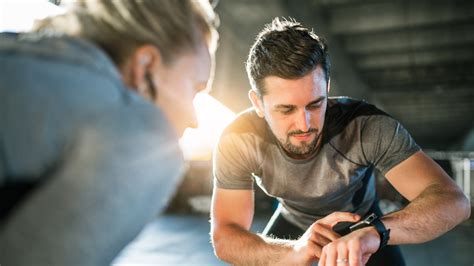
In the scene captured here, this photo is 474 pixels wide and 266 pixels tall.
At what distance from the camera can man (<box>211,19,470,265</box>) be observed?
5.71 ft

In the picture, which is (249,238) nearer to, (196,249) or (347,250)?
(347,250)

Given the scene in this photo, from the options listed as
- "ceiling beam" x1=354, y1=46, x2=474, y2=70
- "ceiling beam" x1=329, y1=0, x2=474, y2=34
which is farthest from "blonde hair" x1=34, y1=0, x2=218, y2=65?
"ceiling beam" x1=354, y1=46, x2=474, y2=70

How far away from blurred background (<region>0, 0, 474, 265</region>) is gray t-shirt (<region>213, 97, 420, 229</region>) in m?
1.13

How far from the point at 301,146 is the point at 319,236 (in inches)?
22.1

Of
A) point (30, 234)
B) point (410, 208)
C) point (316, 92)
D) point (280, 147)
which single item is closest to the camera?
point (30, 234)

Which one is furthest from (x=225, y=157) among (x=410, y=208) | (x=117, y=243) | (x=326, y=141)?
(x=117, y=243)

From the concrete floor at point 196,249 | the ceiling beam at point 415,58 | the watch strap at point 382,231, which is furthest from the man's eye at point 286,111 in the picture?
the ceiling beam at point 415,58

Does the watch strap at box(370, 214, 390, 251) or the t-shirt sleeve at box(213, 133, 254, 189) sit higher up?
the t-shirt sleeve at box(213, 133, 254, 189)

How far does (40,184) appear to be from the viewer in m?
0.56

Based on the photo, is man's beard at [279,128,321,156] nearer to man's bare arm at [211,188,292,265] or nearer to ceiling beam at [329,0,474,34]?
man's bare arm at [211,188,292,265]

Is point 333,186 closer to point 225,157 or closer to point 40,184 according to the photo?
point 225,157

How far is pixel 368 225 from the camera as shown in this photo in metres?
1.48

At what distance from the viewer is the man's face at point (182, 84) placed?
A: 826 mm

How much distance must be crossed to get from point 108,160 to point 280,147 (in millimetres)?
1549
